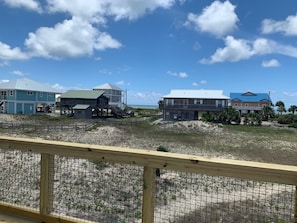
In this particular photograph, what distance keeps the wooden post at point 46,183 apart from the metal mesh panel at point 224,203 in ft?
3.67

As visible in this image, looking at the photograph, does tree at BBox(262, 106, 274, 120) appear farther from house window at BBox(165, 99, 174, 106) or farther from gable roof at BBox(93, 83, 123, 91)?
gable roof at BBox(93, 83, 123, 91)

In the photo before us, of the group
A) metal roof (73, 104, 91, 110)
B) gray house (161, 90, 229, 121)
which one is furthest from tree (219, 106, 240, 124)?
metal roof (73, 104, 91, 110)

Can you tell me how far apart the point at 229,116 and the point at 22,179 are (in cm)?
3630

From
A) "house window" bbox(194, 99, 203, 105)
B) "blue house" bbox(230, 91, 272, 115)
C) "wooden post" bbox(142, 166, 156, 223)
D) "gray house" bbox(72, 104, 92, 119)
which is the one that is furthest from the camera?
"blue house" bbox(230, 91, 272, 115)

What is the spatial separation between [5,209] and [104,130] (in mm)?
23373

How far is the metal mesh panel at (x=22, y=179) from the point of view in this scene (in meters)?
4.98

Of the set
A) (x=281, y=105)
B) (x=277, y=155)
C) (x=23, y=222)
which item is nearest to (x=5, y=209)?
(x=23, y=222)

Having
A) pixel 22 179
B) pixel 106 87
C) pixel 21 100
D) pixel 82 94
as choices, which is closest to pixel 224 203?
pixel 22 179

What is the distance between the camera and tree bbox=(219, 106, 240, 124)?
131ft

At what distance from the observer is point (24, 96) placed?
42031 mm

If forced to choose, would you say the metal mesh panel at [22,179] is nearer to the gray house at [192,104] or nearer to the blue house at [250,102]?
the gray house at [192,104]

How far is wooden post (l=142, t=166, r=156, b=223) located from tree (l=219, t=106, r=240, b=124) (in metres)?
39.1

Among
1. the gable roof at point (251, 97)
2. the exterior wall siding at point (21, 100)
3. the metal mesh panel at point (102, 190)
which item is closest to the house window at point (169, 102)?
the exterior wall siding at point (21, 100)

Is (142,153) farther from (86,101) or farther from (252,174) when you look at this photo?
(86,101)
